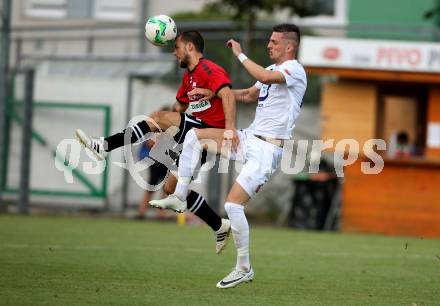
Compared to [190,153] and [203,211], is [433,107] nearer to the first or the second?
[203,211]

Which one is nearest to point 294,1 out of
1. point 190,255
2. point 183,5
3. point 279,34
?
point 183,5

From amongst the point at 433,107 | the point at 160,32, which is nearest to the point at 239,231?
the point at 160,32

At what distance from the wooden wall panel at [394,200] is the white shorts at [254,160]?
31.5 feet

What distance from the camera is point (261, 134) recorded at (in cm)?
1033

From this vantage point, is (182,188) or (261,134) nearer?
(261,134)

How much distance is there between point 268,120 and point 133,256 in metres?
3.43

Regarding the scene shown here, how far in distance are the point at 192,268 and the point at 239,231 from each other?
1.95 meters

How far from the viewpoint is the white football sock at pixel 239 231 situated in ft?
32.6

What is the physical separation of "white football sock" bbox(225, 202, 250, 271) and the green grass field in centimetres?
31

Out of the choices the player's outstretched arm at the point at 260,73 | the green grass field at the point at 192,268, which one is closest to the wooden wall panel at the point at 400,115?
the green grass field at the point at 192,268

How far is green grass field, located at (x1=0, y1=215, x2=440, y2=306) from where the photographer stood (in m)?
9.38

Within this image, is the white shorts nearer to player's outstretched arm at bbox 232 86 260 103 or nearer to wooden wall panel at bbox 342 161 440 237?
player's outstretched arm at bbox 232 86 260 103

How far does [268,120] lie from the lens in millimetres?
10312

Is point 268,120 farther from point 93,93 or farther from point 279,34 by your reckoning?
point 93,93
